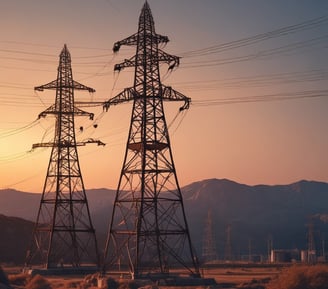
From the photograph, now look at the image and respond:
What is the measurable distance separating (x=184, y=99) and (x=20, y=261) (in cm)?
5831

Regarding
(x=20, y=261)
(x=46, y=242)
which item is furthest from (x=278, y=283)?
(x=46, y=242)

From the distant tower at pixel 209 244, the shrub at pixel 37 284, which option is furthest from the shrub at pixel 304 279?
the distant tower at pixel 209 244

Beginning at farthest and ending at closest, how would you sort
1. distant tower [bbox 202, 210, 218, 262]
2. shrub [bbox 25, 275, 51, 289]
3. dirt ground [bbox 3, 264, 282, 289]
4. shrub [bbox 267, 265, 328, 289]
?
distant tower [bbox 202, 210, 218, 262]
dirt ground [bbox 3, 264, 282, 289]
shrub [bbox 25, 275, 51, 289]
shrub [bbox 267, 265, 328, 289]

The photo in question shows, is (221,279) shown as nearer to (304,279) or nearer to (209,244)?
(304,279)

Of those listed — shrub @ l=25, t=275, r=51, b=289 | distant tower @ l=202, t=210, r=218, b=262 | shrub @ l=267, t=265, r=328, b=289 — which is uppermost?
distant tower @ l=202, t=210, r=218, b=262

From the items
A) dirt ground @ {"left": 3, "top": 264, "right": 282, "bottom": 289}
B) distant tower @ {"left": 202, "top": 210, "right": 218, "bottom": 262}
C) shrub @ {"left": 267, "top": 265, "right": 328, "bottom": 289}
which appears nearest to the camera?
shrub @ {"left": 267, "top": 265, "right": 328, "bottom": 289}

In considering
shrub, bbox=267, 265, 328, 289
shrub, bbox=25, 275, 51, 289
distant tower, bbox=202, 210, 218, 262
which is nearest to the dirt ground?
shrub, bbox=25, 275, 51, 289

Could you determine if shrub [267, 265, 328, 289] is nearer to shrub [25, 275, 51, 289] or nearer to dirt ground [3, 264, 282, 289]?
dirt ground [3, 264, 282, 289]

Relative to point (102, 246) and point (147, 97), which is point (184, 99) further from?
point (102, 246)

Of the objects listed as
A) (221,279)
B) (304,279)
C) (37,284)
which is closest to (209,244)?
(221,279)

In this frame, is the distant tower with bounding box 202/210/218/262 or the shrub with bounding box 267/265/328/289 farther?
the distant tower with bounding box 202/210/218/262

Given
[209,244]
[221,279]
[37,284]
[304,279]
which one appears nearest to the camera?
[304,279]

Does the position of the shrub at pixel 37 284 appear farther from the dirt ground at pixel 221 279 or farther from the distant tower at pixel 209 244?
the distant tower at pixel 209 244

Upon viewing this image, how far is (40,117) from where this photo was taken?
2448 inches
